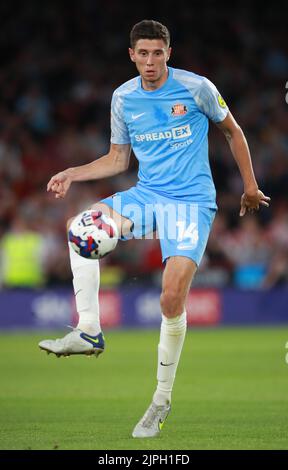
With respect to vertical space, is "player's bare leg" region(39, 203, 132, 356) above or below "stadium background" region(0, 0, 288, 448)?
below

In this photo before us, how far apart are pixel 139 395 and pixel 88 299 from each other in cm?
269

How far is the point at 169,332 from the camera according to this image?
272 inches

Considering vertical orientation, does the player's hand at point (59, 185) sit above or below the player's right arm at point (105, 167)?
below

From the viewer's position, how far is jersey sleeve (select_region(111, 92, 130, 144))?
7.22 meters

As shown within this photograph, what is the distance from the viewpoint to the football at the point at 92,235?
6.52 m

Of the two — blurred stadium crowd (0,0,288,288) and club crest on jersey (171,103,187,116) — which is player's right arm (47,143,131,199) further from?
blurred stadium crowd (0,0,288,288)

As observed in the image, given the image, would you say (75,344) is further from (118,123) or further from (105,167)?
(118,123)

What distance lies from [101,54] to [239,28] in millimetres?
3106

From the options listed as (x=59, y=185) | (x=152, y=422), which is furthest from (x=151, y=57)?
(x=152, y=422)

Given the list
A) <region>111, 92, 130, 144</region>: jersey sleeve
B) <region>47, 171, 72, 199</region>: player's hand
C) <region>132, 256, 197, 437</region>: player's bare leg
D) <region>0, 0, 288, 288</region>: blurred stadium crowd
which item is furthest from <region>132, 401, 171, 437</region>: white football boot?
<region>0, 0, 288, 288</region>: blurred stadium crowd

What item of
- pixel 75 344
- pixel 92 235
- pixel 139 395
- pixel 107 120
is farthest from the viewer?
pixel 107 120

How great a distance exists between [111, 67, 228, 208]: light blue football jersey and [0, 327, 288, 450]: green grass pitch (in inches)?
66.6

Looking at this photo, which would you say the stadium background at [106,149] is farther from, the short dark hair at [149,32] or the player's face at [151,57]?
the short dark hair at [149,32]

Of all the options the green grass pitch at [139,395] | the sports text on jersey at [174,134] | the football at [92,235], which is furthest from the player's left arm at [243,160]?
the green grass pitch at [139,395]
